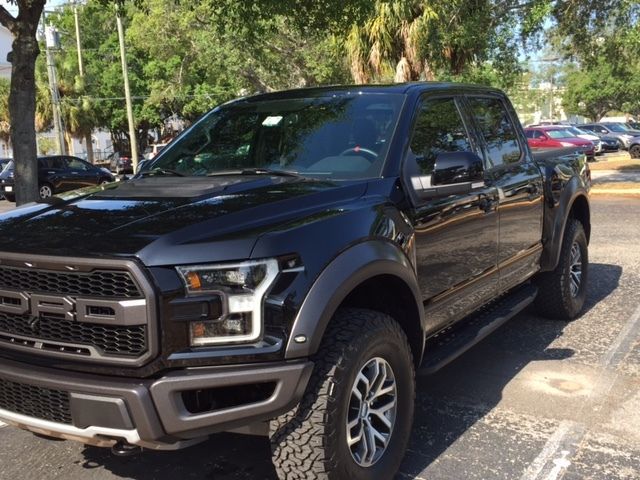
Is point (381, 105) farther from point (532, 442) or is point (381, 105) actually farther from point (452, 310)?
point (532, 442)

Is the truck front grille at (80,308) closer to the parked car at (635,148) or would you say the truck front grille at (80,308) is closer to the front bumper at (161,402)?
the front bumper at (161,402)

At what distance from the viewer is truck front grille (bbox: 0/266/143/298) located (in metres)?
2.43

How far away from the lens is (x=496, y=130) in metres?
4.87

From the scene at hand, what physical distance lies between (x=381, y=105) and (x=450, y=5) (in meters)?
10.9

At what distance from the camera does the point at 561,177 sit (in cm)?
545

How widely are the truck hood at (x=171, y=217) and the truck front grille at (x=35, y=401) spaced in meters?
0.54

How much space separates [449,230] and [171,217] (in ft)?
5.49

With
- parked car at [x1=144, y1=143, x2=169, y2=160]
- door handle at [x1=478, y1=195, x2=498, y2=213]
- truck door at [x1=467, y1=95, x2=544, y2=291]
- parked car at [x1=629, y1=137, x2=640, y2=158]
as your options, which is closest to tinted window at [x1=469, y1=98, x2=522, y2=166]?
truck door at [x1=467, y1=95, x2=544, y2=291]

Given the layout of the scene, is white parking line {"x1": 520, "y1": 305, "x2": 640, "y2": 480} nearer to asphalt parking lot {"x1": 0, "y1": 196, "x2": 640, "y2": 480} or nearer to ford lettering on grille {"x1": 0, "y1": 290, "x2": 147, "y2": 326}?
asphalt parking lot {"x1": 0, "y1": 196, "x2": 640, "y2": 480}

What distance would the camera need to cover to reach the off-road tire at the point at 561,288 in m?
5.50

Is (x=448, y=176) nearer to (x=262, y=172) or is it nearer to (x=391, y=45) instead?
(x=262, y=172)

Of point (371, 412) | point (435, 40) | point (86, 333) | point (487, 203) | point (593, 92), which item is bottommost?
point (371, 412)

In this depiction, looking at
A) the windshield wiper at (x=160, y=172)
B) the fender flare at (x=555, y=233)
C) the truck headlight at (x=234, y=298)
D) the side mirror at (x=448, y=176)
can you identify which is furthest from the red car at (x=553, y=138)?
the truck headlight at (x=234, y=298)

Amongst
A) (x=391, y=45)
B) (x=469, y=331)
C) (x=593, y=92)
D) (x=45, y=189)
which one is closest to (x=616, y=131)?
(x=593, y=92)
